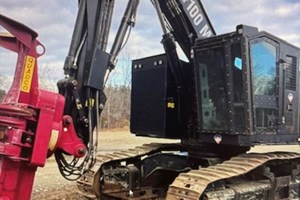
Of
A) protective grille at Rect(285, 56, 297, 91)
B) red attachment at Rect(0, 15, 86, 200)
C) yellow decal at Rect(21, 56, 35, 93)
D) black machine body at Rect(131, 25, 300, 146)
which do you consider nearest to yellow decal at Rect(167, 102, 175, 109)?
black machine body at Rect(131, 25, 300, 146)

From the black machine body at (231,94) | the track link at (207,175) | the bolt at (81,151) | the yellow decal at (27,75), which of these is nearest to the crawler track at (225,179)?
the track link at (207,175)

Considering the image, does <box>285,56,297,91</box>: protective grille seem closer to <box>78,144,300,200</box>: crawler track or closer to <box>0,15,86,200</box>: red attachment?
<box>78,144,300,200</box>: crawler track

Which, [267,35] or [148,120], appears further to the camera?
[148,120]

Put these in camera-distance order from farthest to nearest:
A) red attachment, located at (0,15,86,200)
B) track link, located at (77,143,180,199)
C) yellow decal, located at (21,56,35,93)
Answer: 1. track link, located at (77,143,180,199)
2. yellow decal, located at (21,56,35,93)
3. red attachment, located at (0,15,86,200)

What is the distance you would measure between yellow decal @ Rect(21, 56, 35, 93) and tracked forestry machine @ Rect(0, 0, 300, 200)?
10 millimetres

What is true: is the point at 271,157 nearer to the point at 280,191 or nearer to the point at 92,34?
the point at 280,191

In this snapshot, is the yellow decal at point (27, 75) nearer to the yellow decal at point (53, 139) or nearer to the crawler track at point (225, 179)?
the yellow decal at point (53, 139)

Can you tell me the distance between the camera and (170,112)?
7227mm

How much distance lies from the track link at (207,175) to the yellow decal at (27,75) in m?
2.12

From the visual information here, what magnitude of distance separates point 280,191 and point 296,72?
1.84m

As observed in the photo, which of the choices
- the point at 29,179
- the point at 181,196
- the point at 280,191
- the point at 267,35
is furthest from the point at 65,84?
the point at 280,191

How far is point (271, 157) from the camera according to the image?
632cm

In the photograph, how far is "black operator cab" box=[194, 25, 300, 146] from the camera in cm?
610

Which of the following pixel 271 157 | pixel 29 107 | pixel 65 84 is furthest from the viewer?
pixel 271 157
